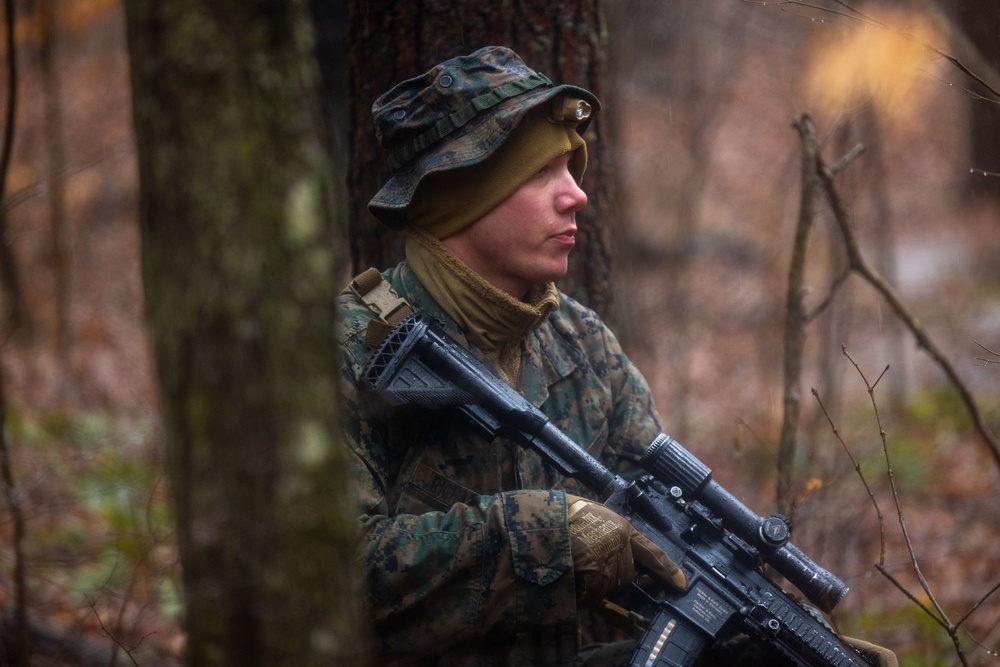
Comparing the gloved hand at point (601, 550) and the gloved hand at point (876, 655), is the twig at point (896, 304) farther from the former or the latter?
the gloved hand at point (601, 550)

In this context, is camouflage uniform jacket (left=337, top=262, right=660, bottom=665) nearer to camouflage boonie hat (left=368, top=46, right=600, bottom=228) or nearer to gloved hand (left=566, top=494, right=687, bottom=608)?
gloved hand (left=566, top=494, right=687, bottom=608)

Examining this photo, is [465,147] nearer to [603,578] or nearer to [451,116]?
[451,116]

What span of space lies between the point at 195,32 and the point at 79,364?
8.29 metres

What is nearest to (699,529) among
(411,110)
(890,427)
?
(411,110)

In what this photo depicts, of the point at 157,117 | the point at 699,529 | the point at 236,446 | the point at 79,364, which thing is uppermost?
the point at 157,117

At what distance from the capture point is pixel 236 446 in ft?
6.06

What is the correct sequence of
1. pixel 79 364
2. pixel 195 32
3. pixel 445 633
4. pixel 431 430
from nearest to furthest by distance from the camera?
1. pixel 195 32
2. pixel 445 633
3. pixel 431 430
4. pixel 79 364

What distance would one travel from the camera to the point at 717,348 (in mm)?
10836

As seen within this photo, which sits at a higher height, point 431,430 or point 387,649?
point 431,430

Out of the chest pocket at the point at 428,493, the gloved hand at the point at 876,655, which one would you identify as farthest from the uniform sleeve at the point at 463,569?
the gloved hand at the point at 876,655

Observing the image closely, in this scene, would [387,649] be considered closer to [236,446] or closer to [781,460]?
[236,446]

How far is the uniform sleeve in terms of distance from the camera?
2.52 metres

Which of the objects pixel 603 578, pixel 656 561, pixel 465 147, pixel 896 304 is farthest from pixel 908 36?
pixel 603 578


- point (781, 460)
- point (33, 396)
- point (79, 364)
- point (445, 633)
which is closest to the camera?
point (445, 633)
